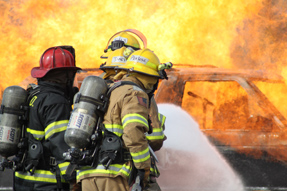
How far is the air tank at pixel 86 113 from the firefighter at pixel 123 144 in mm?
99

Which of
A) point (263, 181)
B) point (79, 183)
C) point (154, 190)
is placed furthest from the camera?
point (263, 181)

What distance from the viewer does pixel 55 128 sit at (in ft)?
12.4

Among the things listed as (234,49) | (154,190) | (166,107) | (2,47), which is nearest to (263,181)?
(166,107)

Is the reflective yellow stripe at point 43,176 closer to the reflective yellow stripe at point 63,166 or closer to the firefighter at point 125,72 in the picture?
the reflective yellow stripe at point 63,166

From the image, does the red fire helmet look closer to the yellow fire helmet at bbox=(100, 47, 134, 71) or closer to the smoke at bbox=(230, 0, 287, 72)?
the yellow fire helmet at bbox=(100, 47, 134, 71)

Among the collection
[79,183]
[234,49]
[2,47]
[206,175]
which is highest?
[234,49]

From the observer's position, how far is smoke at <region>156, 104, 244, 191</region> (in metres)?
5.95

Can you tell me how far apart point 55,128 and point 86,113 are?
12.1 inches

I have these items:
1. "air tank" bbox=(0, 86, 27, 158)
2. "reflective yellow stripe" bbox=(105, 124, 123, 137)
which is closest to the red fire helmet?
"air tank" bbox=(0, 86, 27, 158)

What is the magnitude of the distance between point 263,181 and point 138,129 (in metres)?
3.04

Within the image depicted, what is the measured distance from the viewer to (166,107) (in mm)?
6344

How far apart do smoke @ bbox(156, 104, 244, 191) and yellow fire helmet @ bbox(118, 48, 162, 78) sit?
191 cm

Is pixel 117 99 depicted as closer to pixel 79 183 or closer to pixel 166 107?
pixel 79 183

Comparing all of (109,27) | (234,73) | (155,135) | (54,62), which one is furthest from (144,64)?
(109,27)
